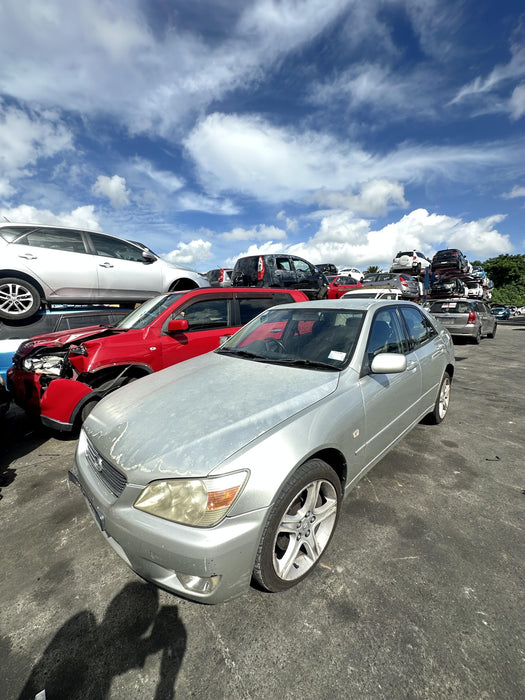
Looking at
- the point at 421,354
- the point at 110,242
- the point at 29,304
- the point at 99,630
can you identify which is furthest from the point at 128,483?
the point at 110,242

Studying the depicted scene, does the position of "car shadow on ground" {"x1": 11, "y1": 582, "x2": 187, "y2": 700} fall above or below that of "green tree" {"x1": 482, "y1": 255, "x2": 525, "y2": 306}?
below

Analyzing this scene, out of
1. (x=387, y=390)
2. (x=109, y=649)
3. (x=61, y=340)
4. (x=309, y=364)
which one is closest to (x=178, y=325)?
(x=61, y=340)

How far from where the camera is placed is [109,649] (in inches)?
57.0

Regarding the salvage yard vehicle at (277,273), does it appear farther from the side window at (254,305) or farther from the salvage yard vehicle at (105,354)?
the salvage yard vehicle at (105,354)

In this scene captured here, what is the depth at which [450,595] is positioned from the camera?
1682mm

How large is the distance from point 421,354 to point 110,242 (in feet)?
18.4

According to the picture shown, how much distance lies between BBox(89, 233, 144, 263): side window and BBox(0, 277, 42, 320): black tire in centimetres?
131

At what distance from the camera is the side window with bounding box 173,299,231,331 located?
4.43 metres

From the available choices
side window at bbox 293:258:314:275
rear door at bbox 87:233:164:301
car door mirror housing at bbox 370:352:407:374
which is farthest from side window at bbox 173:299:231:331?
side window at bbox 293:258:314:275

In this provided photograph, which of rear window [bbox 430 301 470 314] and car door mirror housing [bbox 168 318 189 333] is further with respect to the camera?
rear window [bbox 430 301 470 314]

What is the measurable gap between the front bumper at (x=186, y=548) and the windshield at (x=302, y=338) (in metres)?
1.24

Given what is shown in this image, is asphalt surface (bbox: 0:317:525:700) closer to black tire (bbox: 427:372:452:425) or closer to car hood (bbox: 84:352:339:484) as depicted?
car hood (bbox: 84:352:339:484)

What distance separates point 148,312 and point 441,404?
4196mm

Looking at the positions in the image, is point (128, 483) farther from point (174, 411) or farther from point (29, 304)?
point (29, 304)
